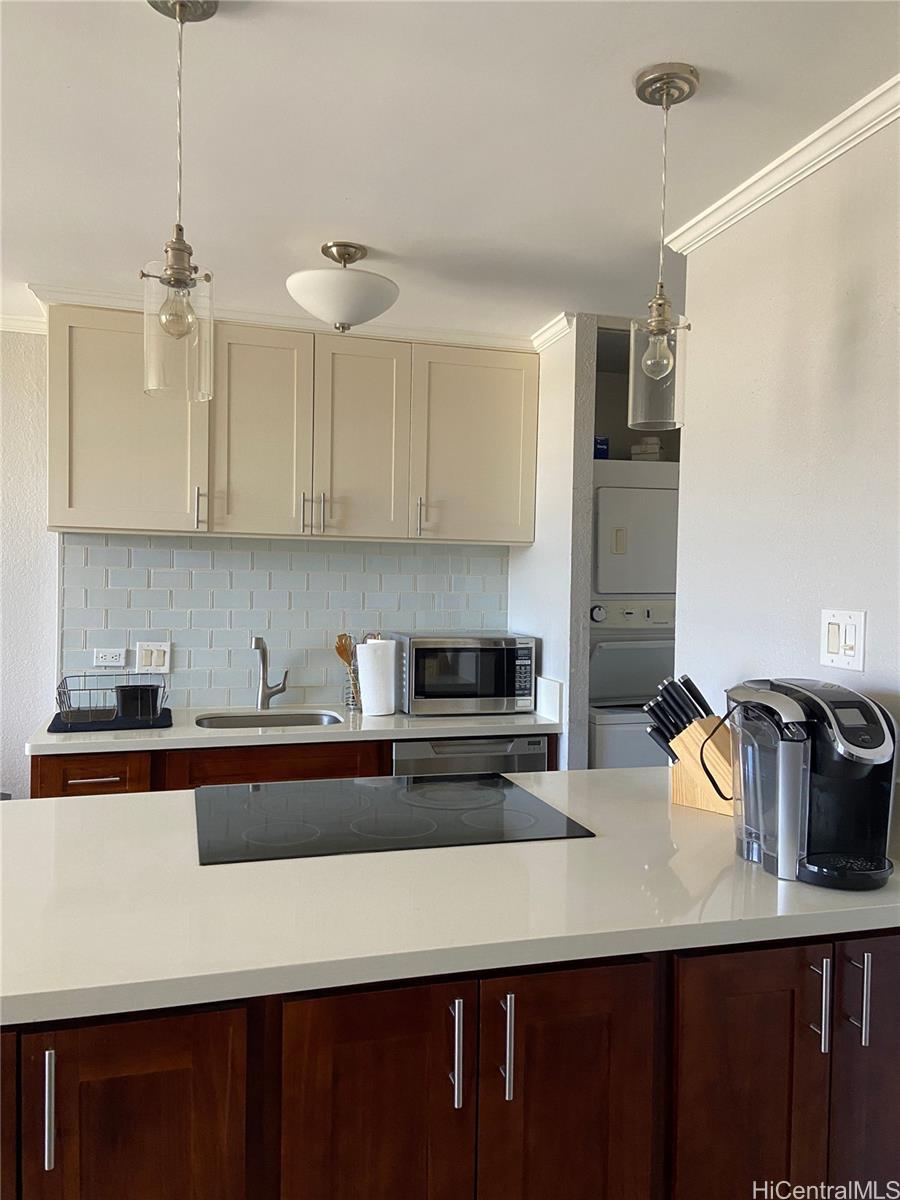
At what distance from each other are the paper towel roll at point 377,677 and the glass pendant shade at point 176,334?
5.86ft

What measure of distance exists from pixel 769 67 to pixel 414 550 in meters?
2.28

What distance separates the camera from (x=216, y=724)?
10.5ft

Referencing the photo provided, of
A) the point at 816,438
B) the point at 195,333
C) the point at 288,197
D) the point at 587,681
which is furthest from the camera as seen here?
the point at 587,681

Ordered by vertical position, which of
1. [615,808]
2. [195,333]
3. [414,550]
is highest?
[195,333]

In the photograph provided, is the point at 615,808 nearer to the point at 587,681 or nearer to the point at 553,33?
the point at 587,681

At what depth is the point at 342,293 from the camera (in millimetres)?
2176

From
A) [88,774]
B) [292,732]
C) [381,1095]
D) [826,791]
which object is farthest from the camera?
[292,732]

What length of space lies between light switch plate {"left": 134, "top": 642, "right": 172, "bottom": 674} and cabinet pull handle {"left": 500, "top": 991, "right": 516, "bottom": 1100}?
2.39 m

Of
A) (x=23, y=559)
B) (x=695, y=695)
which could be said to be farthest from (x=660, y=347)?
(x=23, y=559)

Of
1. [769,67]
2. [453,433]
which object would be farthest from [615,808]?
[453,433]

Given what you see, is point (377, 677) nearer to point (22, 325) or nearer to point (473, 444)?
point (473, 444)

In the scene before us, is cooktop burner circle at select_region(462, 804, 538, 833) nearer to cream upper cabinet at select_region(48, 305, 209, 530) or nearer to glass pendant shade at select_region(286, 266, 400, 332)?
glass pendant shade at select_region(286, 266, 400, 332)

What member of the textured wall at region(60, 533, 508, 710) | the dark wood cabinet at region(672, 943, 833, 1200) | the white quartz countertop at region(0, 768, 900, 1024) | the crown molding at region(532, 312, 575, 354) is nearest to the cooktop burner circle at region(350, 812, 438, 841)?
the white quartz countertop at region(0, 768, 900, 1024)

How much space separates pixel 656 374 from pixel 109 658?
2.40 meters
